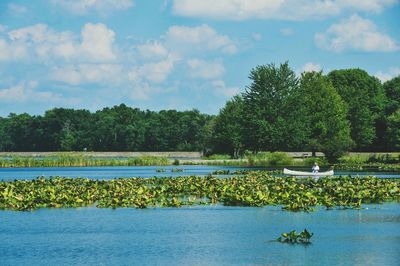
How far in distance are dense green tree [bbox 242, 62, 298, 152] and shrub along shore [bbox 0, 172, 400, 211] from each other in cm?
5446

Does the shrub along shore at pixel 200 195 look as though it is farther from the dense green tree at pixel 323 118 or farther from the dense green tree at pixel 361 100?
Result: the dense green tree at pixel 361 100

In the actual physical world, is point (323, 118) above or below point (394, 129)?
above

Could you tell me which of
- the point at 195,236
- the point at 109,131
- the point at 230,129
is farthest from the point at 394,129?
the point at 109,131

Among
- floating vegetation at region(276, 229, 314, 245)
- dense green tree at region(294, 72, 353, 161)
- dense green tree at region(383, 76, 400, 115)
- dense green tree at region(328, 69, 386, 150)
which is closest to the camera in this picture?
floating vegetation at region(276, 229, 314, 245)

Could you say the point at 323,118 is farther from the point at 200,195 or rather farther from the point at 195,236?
the point at 195,236

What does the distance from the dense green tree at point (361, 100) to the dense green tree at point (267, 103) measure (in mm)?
12528

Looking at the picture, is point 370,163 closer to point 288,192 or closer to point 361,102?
point 361,102

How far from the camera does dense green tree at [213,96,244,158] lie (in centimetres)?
11525

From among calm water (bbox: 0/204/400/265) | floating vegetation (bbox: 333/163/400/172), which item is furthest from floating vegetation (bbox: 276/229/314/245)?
floating vegetation (bbox: 333/163/400/172)

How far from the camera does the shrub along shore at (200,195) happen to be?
41031 millimetres

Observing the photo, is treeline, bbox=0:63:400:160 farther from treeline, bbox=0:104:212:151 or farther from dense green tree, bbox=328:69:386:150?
treeline, bbox=0:104:212:151

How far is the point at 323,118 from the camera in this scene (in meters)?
106

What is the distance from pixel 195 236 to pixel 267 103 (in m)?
74.8

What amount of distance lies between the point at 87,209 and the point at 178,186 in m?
9.43
